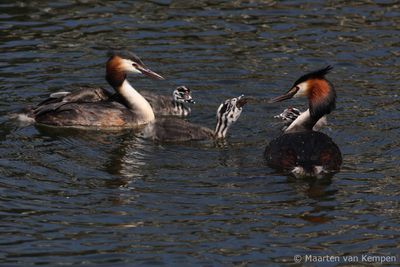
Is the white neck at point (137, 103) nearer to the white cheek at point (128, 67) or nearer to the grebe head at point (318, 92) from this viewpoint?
the white cheek at point (128, 67)

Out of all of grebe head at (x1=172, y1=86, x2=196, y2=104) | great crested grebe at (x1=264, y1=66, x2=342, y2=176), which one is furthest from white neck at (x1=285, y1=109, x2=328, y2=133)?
grebe head at (x1=172, y1=86, x2=196, y2=104)

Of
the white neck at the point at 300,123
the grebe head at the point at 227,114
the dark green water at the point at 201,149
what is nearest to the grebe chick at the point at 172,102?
the dark green water at the point at 201,149

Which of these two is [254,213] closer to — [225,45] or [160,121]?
[160,121]

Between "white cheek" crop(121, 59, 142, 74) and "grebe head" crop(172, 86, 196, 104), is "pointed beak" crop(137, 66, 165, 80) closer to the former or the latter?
"white cheek" crop(121, 59, 142, 74)

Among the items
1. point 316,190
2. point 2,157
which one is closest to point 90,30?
point 2,157

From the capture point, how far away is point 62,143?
12.2 meters

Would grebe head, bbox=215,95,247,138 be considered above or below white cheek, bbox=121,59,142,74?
below

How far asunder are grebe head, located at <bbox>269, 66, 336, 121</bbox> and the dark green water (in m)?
0.41

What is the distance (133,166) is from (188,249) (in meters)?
2.51

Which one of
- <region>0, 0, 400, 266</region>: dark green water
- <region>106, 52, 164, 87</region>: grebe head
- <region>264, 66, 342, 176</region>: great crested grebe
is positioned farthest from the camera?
<region>106, 52, 164, 87</region>: grebe head

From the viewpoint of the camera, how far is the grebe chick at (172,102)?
1316 centimetres

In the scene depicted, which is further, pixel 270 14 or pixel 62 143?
pixel 270 14

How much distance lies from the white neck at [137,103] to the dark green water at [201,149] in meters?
0.57

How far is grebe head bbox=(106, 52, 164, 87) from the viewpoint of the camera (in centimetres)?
1341
